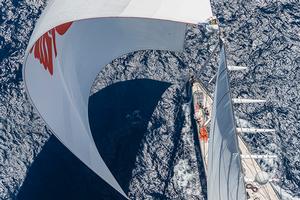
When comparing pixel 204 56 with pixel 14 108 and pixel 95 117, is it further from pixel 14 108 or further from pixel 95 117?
pixel 14 108

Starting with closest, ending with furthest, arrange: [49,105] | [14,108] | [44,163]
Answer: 1. [49,105]
2. [44,163]
3. [14,108]

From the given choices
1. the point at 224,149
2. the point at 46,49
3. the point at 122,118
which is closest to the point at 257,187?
the point at 224,149

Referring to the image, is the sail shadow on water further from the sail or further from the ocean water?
the sail

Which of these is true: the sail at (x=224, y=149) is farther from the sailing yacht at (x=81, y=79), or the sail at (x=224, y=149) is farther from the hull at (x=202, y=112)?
the hull at (x=202, y=112)

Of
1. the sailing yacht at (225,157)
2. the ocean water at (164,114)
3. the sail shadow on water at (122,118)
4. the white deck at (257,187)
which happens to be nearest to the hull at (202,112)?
the ocean water at (164,114)

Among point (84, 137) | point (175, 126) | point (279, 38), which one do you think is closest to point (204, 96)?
point (175, 126)

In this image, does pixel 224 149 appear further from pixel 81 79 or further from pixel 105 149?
pixel 105 149

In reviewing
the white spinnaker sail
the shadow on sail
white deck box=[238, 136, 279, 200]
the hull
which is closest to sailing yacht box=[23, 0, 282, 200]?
the white spinnaker sail
